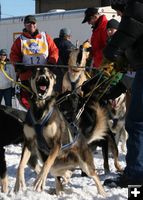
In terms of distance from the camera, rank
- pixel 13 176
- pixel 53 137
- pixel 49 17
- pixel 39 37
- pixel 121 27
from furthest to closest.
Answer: pixel 49 17 → pixel 39 37 → pixel 13 176 → pixel 53 137 → pixel 121 27

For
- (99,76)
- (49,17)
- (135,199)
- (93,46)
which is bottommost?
(135,199)

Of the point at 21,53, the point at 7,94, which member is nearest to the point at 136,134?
the point at 21,53

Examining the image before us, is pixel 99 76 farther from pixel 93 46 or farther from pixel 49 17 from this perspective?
pixel 49 17

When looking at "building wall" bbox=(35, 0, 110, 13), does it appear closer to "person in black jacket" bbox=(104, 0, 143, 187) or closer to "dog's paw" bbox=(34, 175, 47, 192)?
"dog's paw" bbox=(34, 175, 47, 192)

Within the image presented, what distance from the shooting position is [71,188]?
14.2ft

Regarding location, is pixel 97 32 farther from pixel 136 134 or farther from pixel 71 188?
pixel 136 134

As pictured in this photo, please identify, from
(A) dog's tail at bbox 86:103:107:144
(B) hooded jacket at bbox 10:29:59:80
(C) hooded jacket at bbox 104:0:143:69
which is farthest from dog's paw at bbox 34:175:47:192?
(B) hooded jacket at bbox 10:29:59:80

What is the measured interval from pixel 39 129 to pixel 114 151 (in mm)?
1538

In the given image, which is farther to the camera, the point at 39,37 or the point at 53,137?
the point at 39,37

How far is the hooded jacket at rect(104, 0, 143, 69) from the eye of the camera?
3.30m

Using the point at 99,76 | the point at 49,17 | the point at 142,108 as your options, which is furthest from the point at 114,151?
the point at 49,17

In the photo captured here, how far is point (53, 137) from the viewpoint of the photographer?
4090mm

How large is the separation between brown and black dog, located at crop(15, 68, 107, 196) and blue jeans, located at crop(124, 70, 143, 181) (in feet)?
1.45

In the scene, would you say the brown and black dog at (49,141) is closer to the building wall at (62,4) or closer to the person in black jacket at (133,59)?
the person in black jacket at (133,59)
